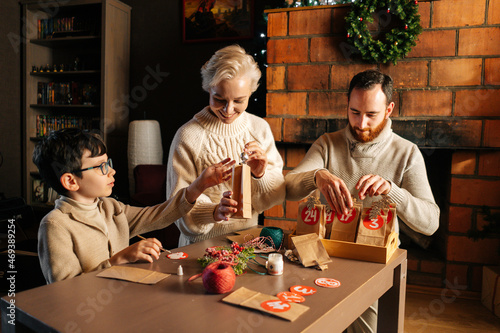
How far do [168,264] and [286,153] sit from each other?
1771 mm

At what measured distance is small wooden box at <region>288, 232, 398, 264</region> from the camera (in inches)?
46.8

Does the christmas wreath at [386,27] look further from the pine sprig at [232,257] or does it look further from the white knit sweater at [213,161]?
the pine sprig at [232,257]

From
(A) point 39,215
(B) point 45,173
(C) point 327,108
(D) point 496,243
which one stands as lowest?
(A) point 39,215

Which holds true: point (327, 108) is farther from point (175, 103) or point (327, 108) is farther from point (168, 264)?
point (175, 103)

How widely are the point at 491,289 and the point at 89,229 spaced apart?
2348 millimetres

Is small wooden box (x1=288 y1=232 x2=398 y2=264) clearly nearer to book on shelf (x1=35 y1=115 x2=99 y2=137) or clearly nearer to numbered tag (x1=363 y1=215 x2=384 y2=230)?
numbered tag (x1=363 y1=215 x2=384 y2=230)

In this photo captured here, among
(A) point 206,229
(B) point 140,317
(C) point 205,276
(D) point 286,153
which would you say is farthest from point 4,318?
(D) point 286,153

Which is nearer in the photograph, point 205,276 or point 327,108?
point 205,276

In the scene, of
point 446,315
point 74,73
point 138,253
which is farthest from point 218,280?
point 74,73

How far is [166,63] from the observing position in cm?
427

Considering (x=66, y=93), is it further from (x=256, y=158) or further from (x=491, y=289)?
(x=491, y=289)

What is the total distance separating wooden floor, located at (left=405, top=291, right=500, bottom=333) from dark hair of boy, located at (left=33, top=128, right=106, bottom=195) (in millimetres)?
1902

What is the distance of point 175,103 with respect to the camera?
4266 millimetres

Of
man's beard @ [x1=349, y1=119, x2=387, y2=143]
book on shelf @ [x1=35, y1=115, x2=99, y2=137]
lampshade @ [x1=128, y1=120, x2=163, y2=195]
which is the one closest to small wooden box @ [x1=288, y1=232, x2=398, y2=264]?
man's beard @ [x1=349, y1=119, x2=387, y2=143]
